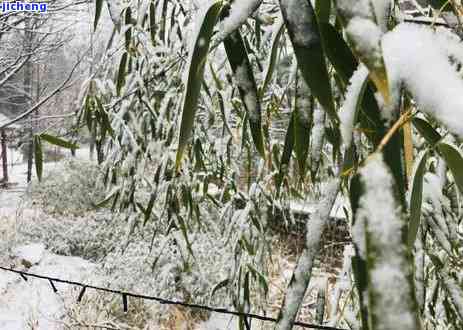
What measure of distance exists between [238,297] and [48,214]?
12.7ft

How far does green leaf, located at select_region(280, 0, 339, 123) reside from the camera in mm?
236

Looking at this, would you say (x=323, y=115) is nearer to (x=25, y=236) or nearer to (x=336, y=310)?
(x=336, y=310)

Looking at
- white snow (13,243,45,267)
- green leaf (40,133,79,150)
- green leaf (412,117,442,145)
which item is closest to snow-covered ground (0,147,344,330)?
white snow (13,243,45,267)

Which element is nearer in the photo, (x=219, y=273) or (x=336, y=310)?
A: (x=336, y=310)

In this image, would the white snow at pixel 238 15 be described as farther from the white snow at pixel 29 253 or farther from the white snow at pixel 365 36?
the white snow at pixel 29 253

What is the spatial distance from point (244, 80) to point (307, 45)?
0.37 ft

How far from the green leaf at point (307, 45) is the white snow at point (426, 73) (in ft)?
0.13

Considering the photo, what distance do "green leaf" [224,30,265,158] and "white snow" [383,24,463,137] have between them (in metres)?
0.15

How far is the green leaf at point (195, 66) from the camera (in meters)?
0.26

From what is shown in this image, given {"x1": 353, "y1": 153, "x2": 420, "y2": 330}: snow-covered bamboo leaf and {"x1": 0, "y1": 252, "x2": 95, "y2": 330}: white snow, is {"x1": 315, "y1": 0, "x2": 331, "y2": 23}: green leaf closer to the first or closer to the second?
{"x1": 353, "y1": 153, "x2": 420, "y2": 330}: snow-covered bamboo leaf

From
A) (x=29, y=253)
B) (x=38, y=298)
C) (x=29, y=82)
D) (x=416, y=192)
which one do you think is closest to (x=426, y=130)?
(x=416, y=192)

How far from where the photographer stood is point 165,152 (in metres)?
1.27

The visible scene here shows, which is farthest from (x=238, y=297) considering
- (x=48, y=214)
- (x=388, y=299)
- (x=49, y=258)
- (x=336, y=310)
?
(x=48, y=214)

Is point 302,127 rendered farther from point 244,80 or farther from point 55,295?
point 55,295
